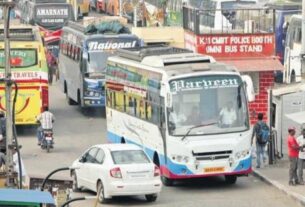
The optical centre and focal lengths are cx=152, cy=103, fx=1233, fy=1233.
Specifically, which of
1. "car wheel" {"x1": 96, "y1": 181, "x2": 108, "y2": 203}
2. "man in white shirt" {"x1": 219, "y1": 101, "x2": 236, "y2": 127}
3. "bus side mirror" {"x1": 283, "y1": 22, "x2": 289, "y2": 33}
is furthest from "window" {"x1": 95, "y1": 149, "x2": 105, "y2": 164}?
"bus side mirror" {"x1": 283, "y1": 22, "x2": 289, "y2": 33}

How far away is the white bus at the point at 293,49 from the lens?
50.8 m

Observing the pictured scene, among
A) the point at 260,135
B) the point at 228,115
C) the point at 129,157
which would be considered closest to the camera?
the point at 129,157

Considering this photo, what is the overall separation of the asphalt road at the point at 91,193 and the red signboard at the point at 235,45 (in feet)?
14.5

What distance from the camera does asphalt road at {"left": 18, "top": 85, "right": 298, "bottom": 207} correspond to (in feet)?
90.7

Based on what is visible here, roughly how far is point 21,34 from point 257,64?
8.81 metres

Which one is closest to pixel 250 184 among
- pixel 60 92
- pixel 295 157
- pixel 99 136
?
pixel 295 157

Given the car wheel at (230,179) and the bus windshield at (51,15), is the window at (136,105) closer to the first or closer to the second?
the car wheel at (230,179)

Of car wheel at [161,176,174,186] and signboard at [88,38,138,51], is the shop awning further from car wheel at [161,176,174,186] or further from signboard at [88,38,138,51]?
car wheel at [161,176,174,186]

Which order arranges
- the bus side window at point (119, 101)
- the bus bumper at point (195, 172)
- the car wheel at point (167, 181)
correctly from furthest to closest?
the bus side window at point (119, 101)
the car wheel at point (167, 181)
the bus bumper at point (195, 172)

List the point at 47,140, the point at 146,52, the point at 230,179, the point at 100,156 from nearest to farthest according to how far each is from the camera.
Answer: the point at 100,156
the point at 230,179
the point at 146,52
the point at 47,140

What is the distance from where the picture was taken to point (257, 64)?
3916 cm

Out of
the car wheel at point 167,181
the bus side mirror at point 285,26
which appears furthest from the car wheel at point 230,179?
the bus side mirror at point 285,26

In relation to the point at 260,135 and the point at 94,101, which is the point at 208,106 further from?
the point at 94,101

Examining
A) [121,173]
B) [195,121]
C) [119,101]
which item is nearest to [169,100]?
[195,121]
